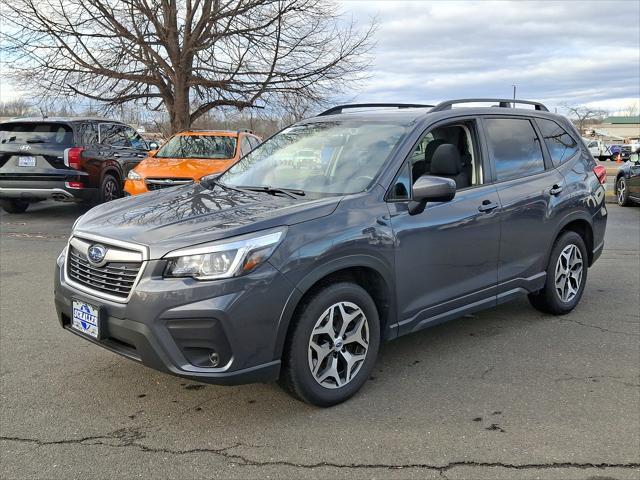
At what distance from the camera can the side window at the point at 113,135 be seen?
1162 centimetres

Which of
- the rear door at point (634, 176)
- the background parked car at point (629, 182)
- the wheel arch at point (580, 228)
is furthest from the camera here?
the background parked car at point (629, 182)

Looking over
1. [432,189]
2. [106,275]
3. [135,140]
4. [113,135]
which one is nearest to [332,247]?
[432,189]

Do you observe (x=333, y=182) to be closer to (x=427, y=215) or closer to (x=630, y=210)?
(x=427, y=215)

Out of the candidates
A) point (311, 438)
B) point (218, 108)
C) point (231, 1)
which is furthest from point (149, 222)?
point (218, 108)

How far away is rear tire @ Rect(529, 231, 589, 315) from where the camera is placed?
5.29 m

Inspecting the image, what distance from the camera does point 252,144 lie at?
11.6 metres

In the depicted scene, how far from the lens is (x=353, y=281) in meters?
3.78

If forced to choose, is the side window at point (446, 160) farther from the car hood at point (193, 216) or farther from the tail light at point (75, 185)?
the tail light at point (75, 185)

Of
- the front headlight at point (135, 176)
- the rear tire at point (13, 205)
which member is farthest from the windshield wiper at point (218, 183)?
the rear tire at point (13, 205)

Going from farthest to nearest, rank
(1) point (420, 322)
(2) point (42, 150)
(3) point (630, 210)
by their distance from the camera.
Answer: (3) point (630, 210) < (2) point (42, 150) < (1) point (420, 322)

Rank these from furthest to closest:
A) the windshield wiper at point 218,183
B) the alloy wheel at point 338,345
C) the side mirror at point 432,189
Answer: the windshield wiper at point 218,183 → the side mirror at point 432,189 → the alloy wheel at point 338,345

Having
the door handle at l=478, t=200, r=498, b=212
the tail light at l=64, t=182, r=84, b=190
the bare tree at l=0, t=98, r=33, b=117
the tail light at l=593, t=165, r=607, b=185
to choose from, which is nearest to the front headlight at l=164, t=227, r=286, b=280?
the door handle at l=478, t=200, r=498, b=212

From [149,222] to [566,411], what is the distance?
266 cm

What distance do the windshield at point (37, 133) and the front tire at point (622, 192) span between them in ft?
37.5
